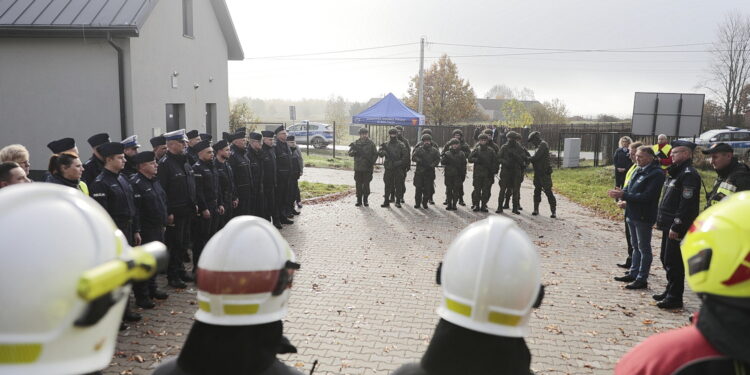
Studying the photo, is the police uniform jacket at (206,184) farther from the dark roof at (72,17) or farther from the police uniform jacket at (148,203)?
the dark roof at (72,17)

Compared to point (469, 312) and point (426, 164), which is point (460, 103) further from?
point (469, 312)

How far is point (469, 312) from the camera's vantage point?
6.41 feet

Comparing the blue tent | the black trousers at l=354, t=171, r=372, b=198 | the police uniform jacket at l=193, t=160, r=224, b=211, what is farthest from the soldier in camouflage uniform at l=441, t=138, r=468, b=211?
the blue tent

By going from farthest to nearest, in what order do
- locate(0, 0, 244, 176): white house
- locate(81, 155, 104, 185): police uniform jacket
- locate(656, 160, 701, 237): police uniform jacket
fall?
locate(0, 0, 244, 176): white house → locate(81, 155, 104, 185): police uniform jacket → locate(656, 160, 701, 237): police uniform jacket

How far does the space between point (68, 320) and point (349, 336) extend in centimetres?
495

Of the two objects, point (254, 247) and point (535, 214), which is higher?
point (254, 247)

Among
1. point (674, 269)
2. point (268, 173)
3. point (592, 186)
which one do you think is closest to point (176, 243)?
point (268, 173)

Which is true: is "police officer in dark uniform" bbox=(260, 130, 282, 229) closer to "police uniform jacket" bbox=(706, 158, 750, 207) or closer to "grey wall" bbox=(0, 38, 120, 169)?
"grey wall" bbox=(0, 38, 120, 169)

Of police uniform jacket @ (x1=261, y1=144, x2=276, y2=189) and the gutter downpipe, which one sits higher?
the gutter downpipe

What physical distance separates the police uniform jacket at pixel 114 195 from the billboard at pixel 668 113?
697 inches

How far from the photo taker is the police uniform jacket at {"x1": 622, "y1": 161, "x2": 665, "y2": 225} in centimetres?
776

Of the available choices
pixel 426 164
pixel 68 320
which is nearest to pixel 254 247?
pixel 68 320

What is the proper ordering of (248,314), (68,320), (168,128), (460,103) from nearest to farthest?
(68,320), (248,314), (168,128), (460,103)

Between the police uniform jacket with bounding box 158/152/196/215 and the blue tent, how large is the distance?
60.8 feet
